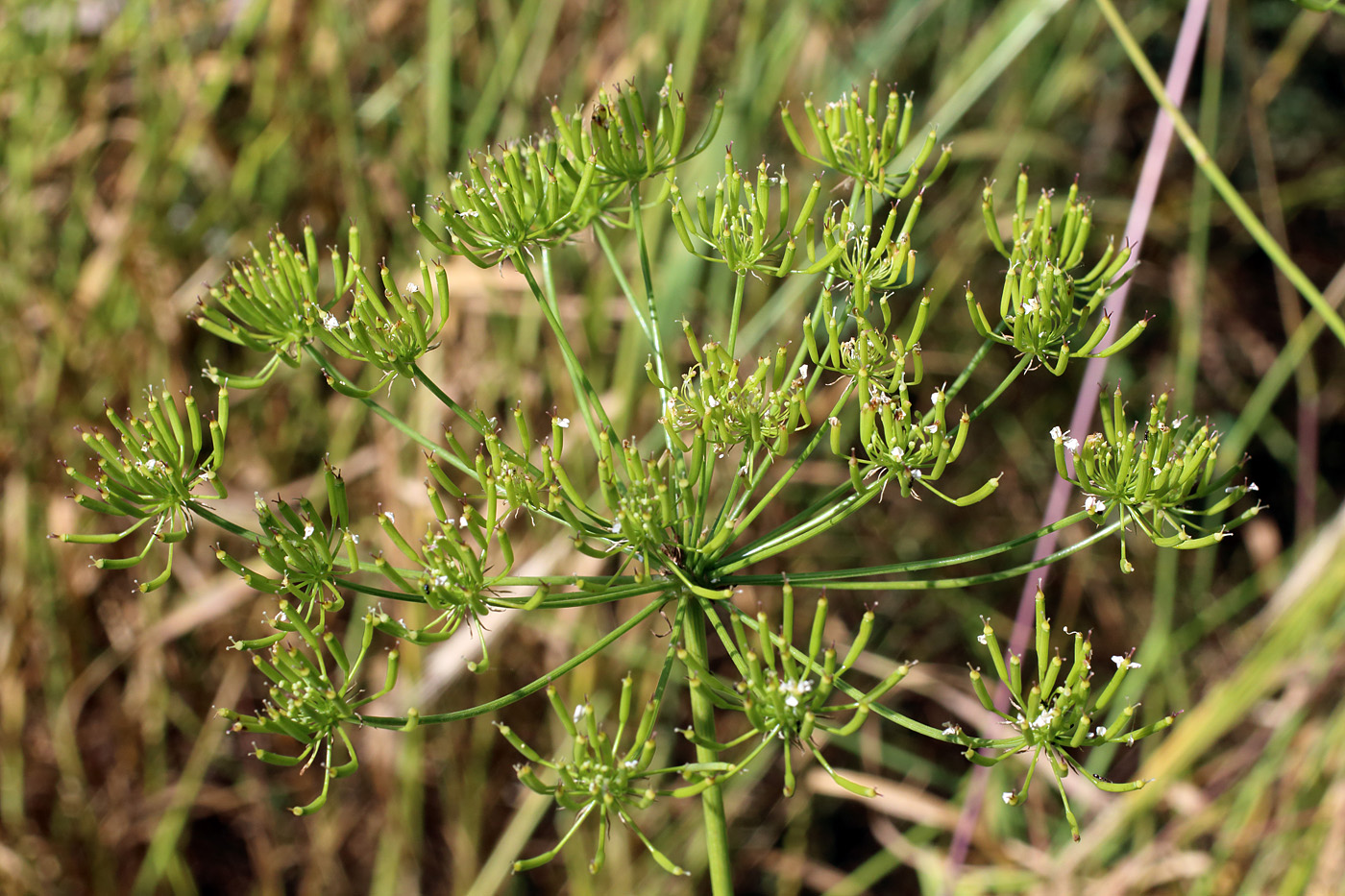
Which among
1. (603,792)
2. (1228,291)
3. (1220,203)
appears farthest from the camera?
(1228,291)

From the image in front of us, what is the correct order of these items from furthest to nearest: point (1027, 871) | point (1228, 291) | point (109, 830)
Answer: point (1228, 291)
point (109, 830)
point (1027, 871)

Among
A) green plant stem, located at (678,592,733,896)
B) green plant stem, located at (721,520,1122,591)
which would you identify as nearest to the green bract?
green plant stem, located at (721,520,1122,591)

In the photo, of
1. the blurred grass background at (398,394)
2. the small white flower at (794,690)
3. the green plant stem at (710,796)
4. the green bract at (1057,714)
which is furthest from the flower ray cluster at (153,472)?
the blurred grass background at (398,394)

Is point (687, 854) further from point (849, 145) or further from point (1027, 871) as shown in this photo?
point (849, 145)

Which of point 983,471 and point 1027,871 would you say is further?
point 983,471

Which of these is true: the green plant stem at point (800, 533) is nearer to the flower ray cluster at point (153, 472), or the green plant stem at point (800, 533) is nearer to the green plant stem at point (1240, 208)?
the flower ray cluster at point (153, 472)

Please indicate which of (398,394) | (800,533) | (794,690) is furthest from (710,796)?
(398,394)

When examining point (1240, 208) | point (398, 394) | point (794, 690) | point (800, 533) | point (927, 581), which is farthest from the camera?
point (398, 394)

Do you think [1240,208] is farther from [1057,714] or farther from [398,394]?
[398,394]

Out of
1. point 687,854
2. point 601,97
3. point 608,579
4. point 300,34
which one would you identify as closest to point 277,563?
point 608,579
